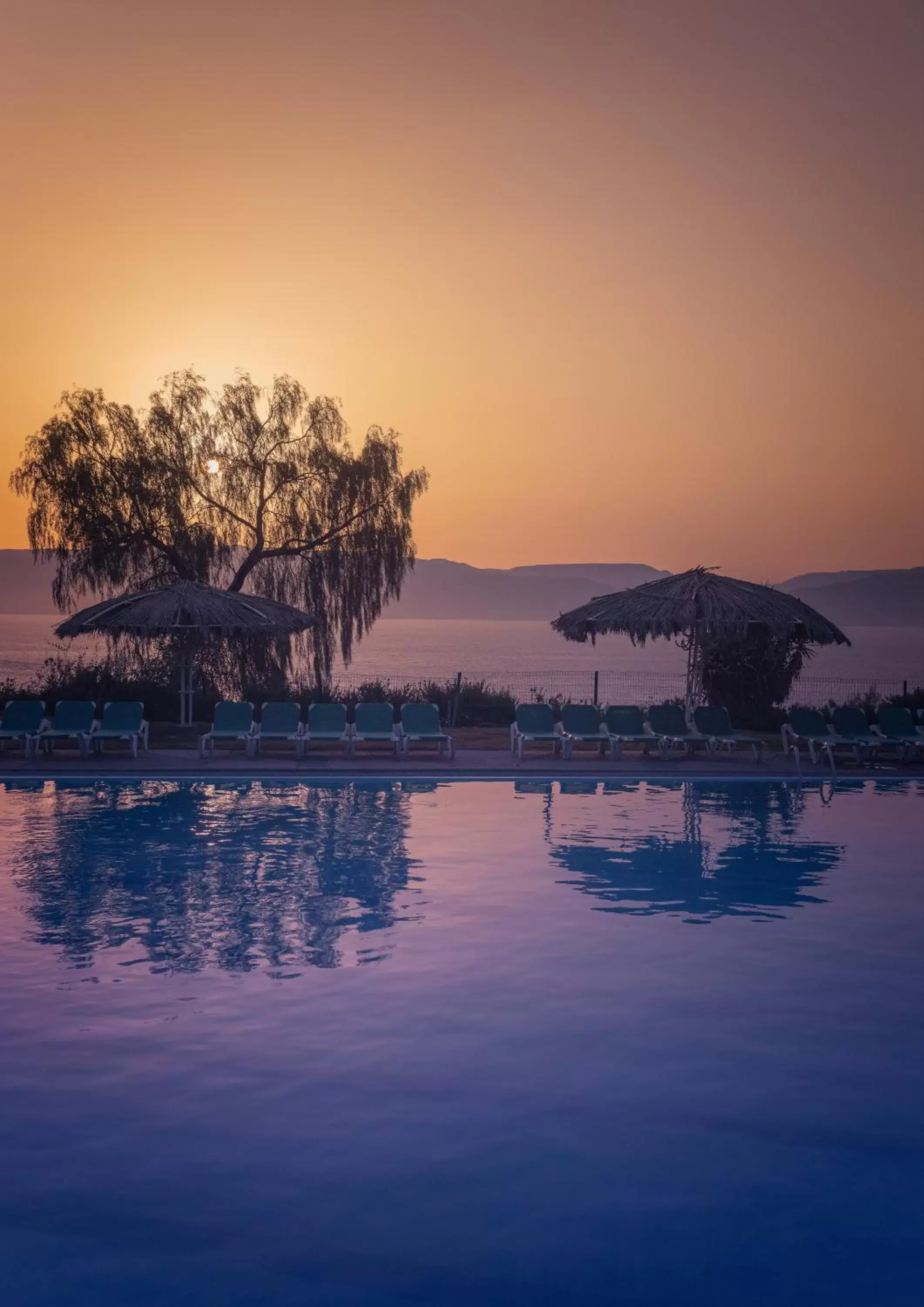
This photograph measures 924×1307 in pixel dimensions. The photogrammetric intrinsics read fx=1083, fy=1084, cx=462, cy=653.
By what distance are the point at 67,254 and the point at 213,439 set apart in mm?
5300

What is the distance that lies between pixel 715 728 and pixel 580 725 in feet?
6.91

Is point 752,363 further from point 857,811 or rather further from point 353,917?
point 353,917

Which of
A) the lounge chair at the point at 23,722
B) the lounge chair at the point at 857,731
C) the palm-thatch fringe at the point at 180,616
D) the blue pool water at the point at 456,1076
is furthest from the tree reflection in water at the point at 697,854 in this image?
the lounge chair at the point at 23,722

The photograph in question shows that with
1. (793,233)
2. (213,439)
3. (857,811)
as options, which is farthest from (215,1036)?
(213,439)

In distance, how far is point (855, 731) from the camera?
53.5 feet

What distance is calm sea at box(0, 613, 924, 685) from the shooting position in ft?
204

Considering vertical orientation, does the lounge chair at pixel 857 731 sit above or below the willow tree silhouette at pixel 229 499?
below

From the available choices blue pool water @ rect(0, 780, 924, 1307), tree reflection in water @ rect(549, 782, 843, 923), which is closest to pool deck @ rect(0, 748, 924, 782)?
tree reflection in water @ rect(549, 782, 843, 923)

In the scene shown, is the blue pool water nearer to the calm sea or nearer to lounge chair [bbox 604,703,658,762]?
lounge chair [bbox 604,703,658,762]

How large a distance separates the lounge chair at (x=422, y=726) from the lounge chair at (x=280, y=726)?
151 cm

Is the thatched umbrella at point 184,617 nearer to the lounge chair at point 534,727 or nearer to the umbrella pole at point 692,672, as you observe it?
the lounge chair at point 534,727

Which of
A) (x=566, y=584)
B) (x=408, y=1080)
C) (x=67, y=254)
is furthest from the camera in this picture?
(x=566, y=584)

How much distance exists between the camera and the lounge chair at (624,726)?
642 inches

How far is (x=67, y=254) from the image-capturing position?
59.6 ft
